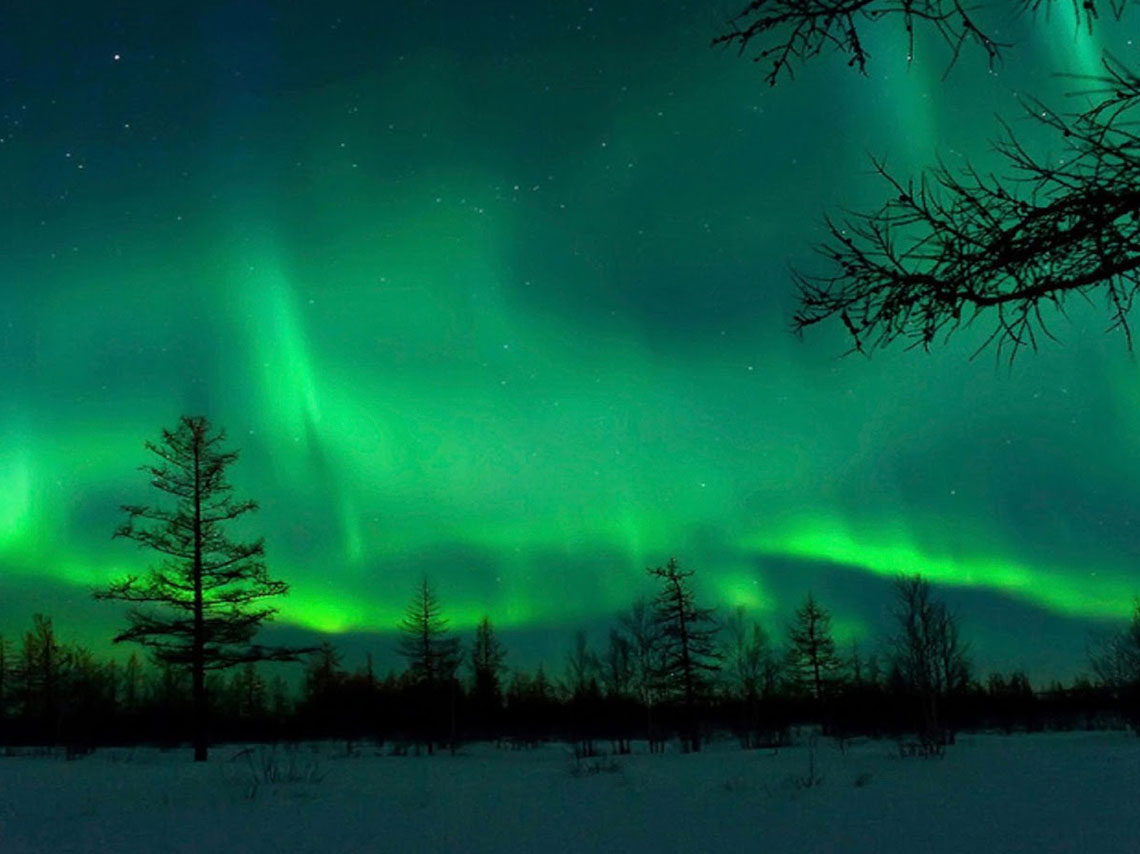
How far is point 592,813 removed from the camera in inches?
392

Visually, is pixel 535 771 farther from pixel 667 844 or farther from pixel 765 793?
pixel 667 844

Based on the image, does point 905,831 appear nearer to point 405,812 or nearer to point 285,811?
point 405,812

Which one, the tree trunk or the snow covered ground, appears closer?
the snow covered ground

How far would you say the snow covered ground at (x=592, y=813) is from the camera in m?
7.60

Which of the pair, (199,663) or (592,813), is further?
(199,663)

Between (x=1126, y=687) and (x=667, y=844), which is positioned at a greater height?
(x=667, y=844)

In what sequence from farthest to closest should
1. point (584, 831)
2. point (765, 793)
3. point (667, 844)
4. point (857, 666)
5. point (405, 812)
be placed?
point (857, 666), point (765, 793), point (405, 812), point (584, 831), point (667, 844)

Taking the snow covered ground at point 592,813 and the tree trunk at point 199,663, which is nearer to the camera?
the snow covered ground at point 592,813

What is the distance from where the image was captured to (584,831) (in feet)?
27.9

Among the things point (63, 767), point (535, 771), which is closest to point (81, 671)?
point (63, 767)

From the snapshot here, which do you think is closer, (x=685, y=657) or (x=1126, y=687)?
(x=685, y=657)

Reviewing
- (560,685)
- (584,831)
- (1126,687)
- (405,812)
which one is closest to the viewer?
(584,831)

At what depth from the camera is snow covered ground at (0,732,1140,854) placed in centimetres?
760

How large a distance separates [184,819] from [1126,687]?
48827 millimetres
